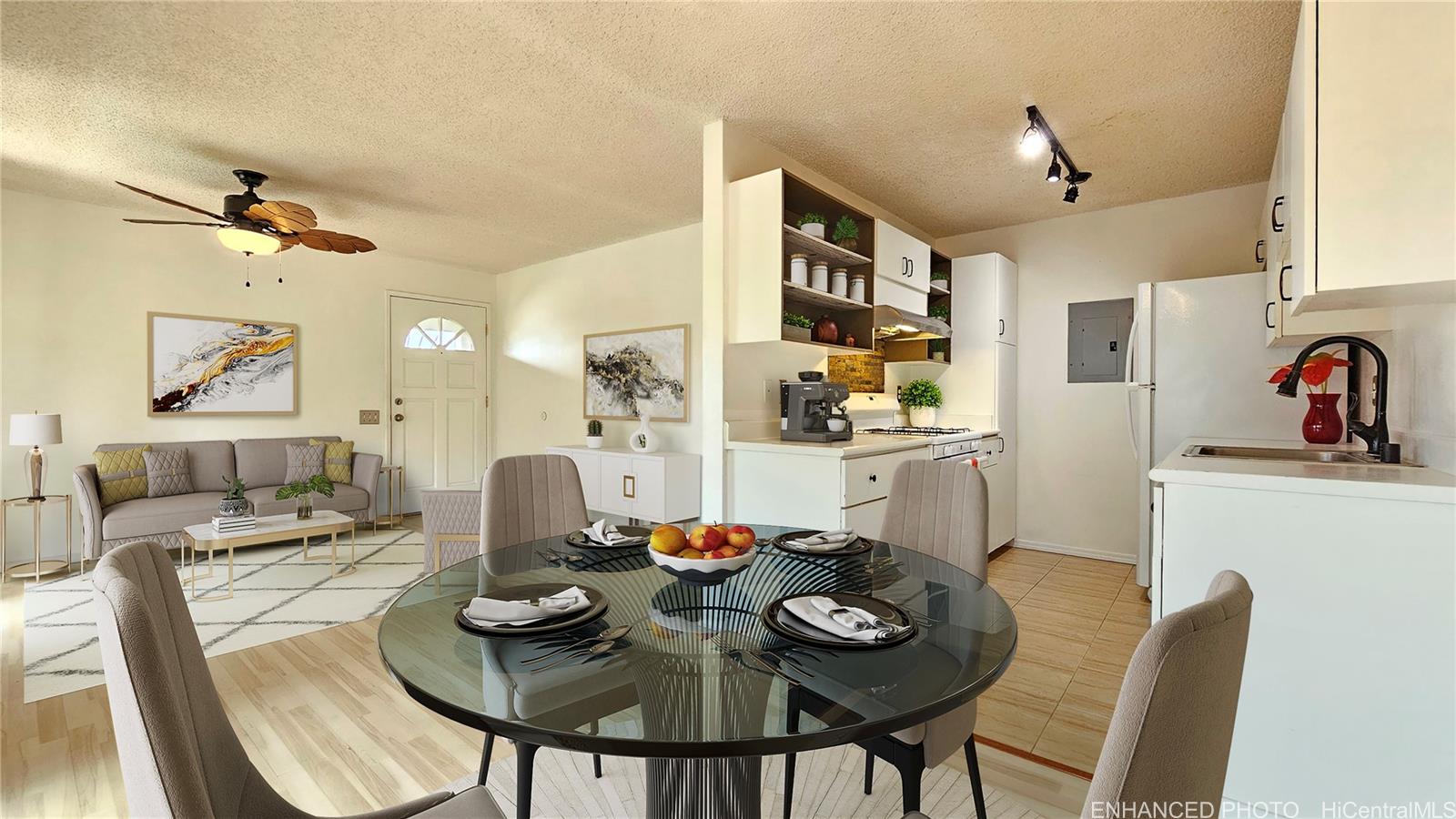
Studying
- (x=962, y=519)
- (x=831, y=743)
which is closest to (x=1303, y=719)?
(x=962, y=519)

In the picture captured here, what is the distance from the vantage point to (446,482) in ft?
21.2

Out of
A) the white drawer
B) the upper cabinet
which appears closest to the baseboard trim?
the white drawer

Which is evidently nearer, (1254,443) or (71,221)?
(1254,443)

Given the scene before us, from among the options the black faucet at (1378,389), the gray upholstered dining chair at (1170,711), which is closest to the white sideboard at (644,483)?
the black faucet at (1378,389)

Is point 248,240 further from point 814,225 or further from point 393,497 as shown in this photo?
point 814,225

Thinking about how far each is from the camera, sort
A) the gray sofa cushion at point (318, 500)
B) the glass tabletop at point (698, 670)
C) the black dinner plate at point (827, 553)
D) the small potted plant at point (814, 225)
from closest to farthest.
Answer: the glass tabletop at point (698, 670)
the black dinner plate at point (827, 553)
the small potted plant at point (814, 225)
the gray sofa cushion at point (318, 500)

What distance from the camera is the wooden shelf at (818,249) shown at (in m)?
3.30

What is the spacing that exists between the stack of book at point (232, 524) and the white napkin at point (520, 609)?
3.65 meters

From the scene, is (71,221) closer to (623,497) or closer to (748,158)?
(623,497)

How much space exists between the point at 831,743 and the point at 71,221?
628 cm

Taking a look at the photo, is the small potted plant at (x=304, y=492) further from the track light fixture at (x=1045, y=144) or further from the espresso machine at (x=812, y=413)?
the track light fixture at (x=1045, y=144)

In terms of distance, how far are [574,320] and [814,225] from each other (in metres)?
3.33

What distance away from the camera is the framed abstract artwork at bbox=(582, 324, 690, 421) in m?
5.18

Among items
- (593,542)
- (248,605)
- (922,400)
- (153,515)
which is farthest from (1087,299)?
(153,515)
